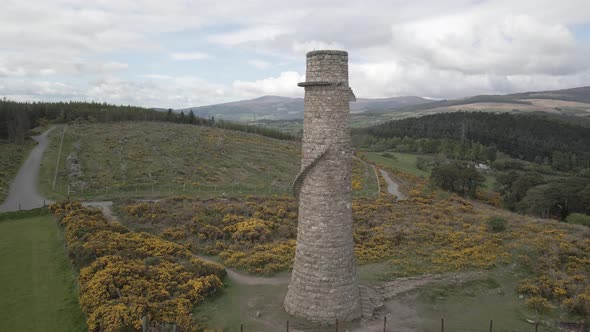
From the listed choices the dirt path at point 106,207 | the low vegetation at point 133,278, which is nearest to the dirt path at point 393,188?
the dirt path at point 106,207

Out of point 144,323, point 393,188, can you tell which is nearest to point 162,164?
point 393,188

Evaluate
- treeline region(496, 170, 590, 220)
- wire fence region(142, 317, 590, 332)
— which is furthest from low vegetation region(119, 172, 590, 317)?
treeline region(496, 170, 590, 220)

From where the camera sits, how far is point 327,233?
560 inches

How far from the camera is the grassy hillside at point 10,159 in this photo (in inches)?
1558

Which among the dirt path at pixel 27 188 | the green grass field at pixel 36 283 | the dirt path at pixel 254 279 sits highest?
the dirt path at pixel 27 188

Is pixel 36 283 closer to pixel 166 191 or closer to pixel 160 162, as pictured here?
pixel 166 191

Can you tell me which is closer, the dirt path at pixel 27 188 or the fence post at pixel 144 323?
the fence post at pixel 144 323

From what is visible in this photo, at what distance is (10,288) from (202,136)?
188 feet

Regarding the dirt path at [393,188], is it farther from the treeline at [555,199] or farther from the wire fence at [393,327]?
the wire fence at [393,327]

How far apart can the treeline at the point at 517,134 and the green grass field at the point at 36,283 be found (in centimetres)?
9208

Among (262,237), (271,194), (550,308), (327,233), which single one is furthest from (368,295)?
(271,194)

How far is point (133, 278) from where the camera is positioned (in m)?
18.1

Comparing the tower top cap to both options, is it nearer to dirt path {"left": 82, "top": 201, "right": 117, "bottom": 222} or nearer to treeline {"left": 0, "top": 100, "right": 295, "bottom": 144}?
dirt path {"left": 82, "top": 201, "right": 117, "bottom": 222}

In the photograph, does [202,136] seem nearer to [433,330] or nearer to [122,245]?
[122,245]
